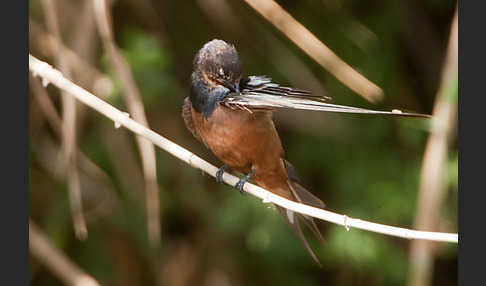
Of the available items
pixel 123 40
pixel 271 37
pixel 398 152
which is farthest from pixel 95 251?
pixel 398 152

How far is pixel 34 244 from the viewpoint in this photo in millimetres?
3324

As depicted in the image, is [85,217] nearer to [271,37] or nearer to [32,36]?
[32,36]

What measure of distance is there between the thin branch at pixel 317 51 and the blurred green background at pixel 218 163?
69 centimetres

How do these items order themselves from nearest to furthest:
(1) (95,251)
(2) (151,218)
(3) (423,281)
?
(3) (423,281), (2) (151,218), (1) (95,251)

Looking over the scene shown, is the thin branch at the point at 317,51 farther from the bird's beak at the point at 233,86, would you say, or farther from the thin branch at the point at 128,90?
the thin branch at the point at 128,90

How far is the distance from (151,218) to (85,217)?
760mm

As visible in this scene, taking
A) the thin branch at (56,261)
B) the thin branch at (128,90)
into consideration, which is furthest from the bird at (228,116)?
the thin branch at (56,261)

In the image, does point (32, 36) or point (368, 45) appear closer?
→ point (32, 36)

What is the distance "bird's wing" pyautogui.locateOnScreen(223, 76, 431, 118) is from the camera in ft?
5.10

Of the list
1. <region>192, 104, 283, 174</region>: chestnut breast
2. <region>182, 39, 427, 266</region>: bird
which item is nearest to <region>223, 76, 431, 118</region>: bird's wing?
<region>182, 39, 427, 266</region>: bird

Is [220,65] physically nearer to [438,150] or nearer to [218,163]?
[438,150]

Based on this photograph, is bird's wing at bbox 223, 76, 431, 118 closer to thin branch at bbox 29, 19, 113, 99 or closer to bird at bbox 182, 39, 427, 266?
bird at bbox 182, 39, 427, 266

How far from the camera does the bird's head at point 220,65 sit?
248cm

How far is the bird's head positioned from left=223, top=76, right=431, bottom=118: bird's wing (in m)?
0.05
